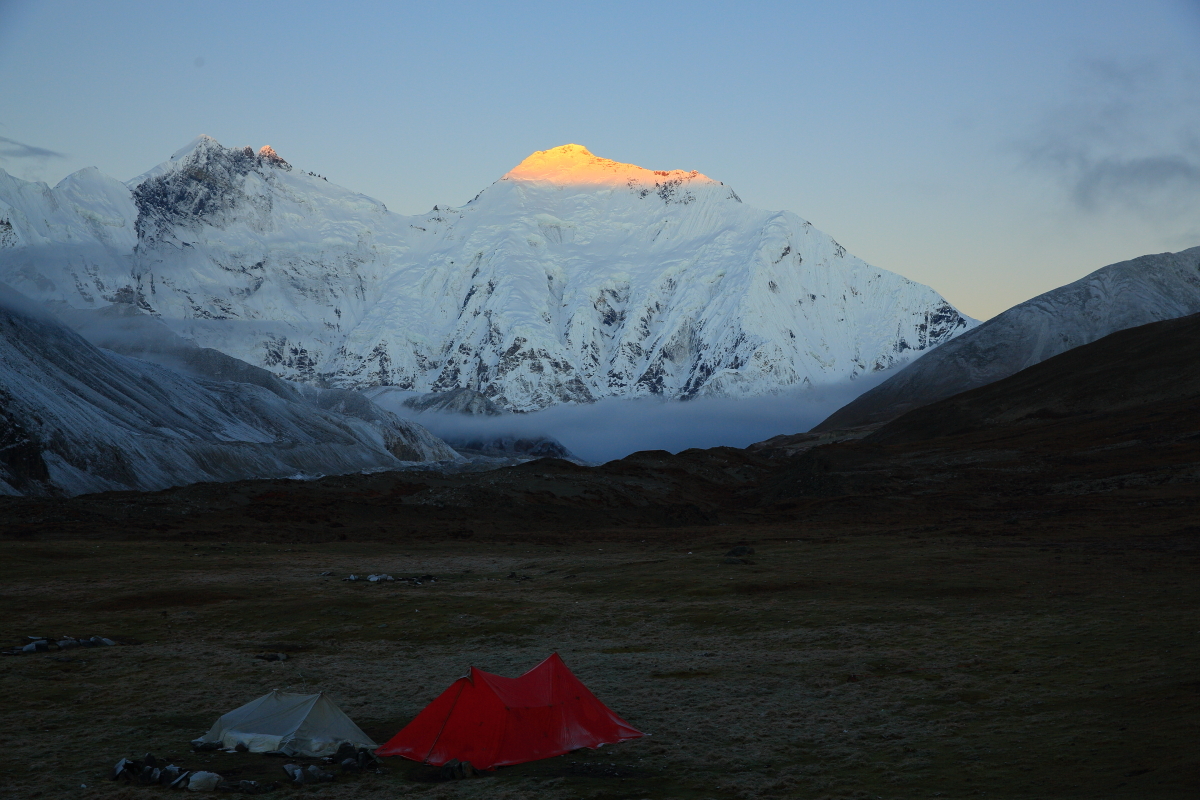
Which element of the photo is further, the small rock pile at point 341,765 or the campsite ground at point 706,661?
the small rock pile at point 341,765

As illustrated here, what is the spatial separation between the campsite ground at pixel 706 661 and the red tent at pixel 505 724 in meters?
0.48

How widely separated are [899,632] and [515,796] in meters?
16.2

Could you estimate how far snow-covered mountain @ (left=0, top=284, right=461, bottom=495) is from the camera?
103 m

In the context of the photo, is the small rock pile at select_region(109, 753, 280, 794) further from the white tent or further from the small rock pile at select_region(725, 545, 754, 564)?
the small rock pile at select_region(725, 545, 754, 564)

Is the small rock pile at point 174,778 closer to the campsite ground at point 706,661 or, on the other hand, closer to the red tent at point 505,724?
the campsite ground at point 706,661

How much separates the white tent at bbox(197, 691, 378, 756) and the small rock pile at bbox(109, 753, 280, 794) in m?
1.66

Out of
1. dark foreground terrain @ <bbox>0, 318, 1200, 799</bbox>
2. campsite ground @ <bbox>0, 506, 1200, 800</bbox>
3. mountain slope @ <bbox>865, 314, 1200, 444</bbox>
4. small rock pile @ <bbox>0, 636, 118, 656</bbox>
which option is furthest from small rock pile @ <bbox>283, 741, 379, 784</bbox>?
mountain slope @ <bbox>865, 314, 1200, 444</bbox>

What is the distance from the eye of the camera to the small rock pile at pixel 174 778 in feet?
53.9

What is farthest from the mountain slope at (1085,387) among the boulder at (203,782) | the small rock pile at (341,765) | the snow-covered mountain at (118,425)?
the boulder at (203,782)

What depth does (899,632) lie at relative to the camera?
93.8 feet

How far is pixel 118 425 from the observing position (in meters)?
123

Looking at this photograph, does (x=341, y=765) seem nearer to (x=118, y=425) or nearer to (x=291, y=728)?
(x=291, y=728)

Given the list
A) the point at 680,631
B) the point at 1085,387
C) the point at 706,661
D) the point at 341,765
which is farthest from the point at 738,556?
the point at 1085,387

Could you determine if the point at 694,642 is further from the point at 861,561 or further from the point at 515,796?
the point at 861,561
